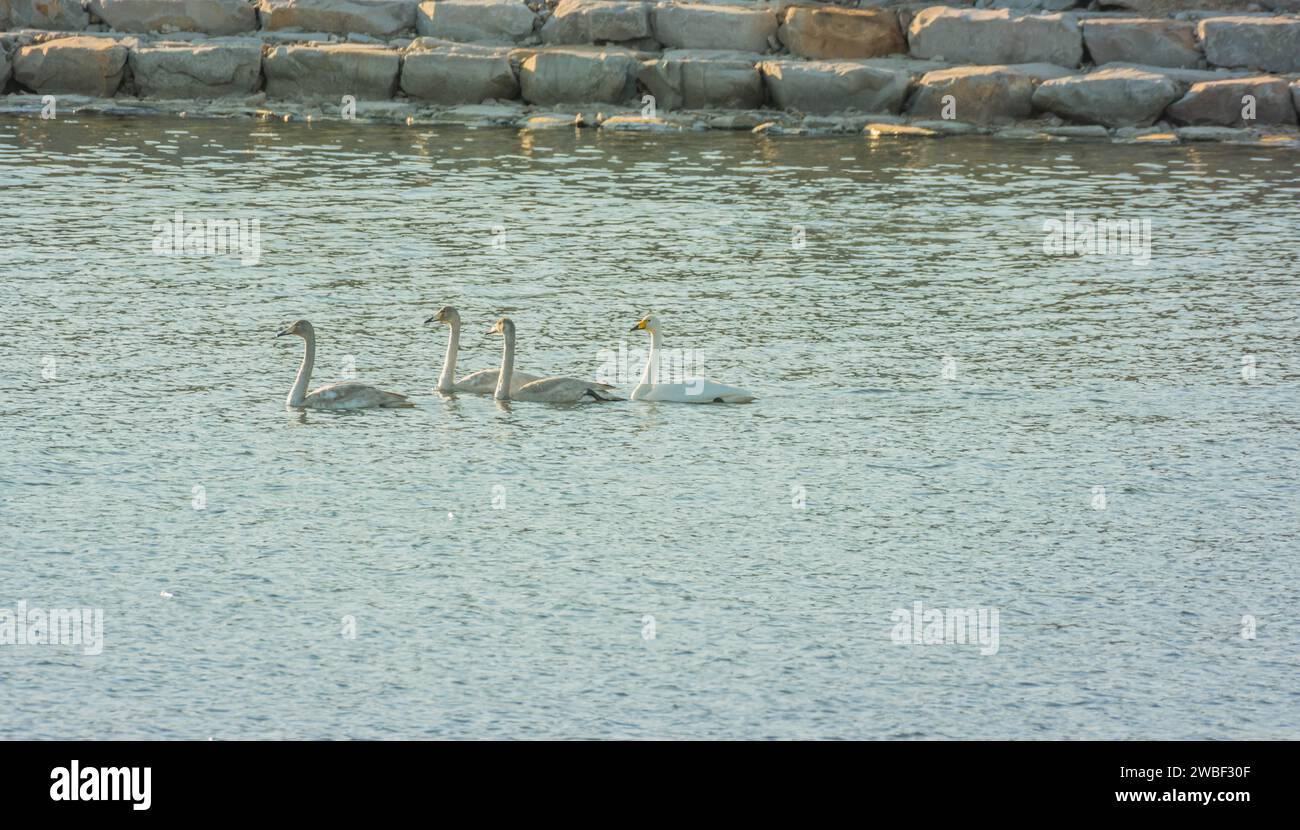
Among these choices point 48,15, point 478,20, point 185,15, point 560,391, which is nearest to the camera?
point 560,391

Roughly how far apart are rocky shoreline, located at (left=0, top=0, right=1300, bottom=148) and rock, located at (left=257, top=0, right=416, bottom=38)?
0.03 metres

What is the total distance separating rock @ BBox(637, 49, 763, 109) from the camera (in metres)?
28.9

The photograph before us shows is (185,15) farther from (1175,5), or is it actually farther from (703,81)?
(1175,5)

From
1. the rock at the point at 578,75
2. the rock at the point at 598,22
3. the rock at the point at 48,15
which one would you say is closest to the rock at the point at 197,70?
the rock at the point at 48,15

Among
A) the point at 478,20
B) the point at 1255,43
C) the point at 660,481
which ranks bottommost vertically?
the point at 660,481

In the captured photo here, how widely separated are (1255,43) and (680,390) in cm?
1866

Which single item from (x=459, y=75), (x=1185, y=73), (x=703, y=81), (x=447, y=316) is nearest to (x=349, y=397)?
(x=447, y=316)

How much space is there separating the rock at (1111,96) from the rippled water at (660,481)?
23.7ft

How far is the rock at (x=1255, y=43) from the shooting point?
28.0 metres

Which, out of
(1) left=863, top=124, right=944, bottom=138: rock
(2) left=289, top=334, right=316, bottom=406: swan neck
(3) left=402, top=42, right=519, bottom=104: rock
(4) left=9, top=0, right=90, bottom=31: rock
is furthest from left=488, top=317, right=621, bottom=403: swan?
Result: (4) left=9, top=0, right=90, bottom=31: rock

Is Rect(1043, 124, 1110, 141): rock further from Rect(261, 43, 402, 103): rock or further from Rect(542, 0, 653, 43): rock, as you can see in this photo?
Rect(261, 43, 402, 103): rock

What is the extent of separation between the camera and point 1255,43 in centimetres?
2805
